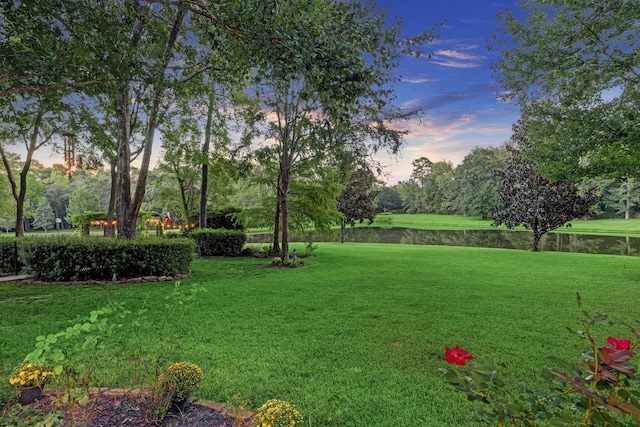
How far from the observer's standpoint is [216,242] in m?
12.8

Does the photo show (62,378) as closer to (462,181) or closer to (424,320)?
(424,320)

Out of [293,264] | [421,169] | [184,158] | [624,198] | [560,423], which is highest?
[421,169]

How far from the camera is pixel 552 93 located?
23.7 ft

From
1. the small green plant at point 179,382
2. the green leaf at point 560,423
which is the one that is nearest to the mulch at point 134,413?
the small green plant at point 179,382

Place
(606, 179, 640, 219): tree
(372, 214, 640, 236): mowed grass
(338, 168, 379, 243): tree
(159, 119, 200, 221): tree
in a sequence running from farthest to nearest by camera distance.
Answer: (606, 179, 640, 219): tree
(372, 214, 640, 236): mowed grass
(338, 168, 379, 243): tree
(159, 119, 200, 221): tree

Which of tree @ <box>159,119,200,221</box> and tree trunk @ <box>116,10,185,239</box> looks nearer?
tree trunk @ <box>116,10,185,239</box>

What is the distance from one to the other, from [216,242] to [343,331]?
952 centimetres

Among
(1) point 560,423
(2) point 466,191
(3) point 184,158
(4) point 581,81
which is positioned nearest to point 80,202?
(3) point 184,158

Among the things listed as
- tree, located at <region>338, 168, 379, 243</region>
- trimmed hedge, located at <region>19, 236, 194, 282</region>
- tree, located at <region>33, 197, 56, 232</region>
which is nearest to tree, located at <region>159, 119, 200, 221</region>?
trimmed hedge, located at <region>19, 236, 194, 282</region>

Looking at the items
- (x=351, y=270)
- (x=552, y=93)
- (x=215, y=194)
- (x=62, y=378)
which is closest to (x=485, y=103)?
(x=552, y=93)

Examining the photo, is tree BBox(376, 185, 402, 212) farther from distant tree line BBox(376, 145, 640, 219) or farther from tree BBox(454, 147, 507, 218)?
tree BBox(454, 147, 507, 218)

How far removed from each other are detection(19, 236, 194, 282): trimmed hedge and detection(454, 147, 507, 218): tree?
4153 cm

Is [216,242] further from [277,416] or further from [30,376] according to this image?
[277,416]

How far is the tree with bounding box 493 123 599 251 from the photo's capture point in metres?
13.7
